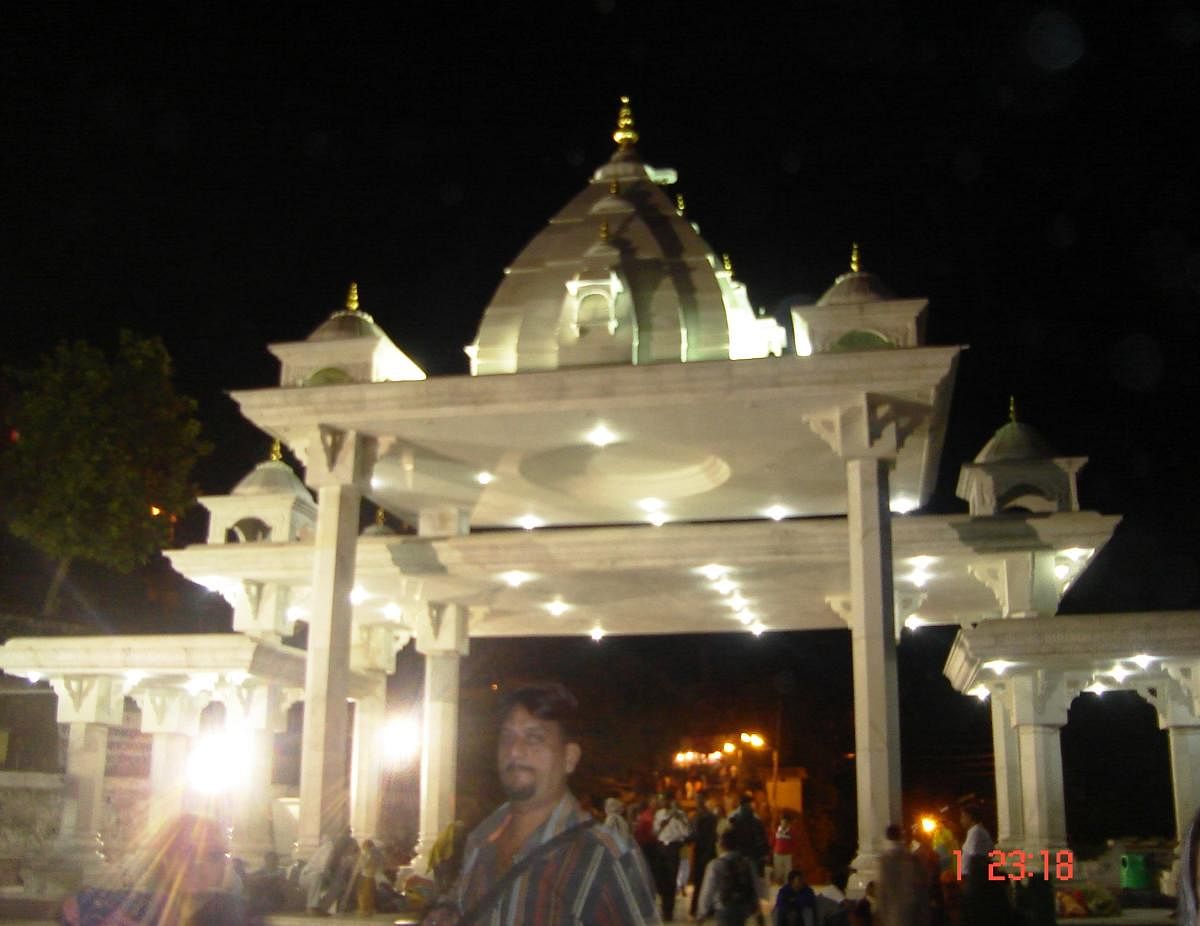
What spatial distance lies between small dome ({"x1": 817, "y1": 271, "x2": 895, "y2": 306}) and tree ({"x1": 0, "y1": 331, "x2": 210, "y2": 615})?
82.8 feet

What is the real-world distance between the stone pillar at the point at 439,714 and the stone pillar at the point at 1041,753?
1109 centimetres

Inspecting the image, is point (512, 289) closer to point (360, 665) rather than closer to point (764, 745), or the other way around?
point (360, 665)

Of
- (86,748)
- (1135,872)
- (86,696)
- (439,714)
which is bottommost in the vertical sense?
(1135,872)

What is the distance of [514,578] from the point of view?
24891 mm

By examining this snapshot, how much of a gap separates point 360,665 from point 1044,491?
16150 mm

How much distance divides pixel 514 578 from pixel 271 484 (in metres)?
6.91

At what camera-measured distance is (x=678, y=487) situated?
88.1 ft

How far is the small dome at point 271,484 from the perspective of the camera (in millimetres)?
28344

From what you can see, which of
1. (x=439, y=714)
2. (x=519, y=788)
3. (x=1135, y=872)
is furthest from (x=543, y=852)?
(x=439, y=714)

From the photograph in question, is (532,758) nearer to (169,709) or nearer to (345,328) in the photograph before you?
(345,328)

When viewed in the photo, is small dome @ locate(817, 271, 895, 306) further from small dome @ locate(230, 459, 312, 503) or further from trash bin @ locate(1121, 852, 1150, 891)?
small dome @ locate(230, 459, 312, 503)

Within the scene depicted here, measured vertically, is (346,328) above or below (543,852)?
above

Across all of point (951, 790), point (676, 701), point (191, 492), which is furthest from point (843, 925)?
point (191, 492)
